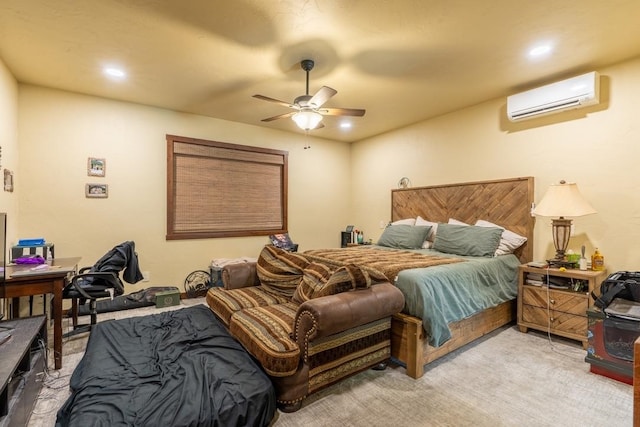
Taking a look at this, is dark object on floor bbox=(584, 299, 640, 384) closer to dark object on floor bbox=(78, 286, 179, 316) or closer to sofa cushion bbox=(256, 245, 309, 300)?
sofa cushion bbox=(256, 245, 309, 300)

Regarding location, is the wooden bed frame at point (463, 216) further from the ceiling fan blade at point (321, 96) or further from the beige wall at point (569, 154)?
the ceiling fan blade at point (321, 96)

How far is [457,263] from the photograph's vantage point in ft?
9.35

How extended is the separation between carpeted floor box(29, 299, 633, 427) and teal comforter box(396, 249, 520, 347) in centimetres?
36

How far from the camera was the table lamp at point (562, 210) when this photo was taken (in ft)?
9.22

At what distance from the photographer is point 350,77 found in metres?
3.21

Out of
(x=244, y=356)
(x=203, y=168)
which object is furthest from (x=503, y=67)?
(x=203, y=168)

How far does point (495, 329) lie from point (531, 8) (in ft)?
9.54

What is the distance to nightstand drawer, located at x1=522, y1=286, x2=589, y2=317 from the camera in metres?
2.72

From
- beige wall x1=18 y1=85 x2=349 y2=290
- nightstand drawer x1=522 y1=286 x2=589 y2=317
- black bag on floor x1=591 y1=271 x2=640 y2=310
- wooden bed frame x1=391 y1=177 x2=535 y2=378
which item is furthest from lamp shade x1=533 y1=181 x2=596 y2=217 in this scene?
beige wall x1=18 y1=85 x2=349 y2=290

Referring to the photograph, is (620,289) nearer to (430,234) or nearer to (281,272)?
(430,234)

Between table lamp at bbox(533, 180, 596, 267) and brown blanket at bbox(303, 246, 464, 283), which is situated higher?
table lamp at bbox(533, 180, 596, 267)

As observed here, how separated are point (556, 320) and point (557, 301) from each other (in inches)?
7.3

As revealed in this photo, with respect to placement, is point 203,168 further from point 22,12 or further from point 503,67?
point 503,67

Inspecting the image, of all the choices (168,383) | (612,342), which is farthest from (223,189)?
(612,342)
